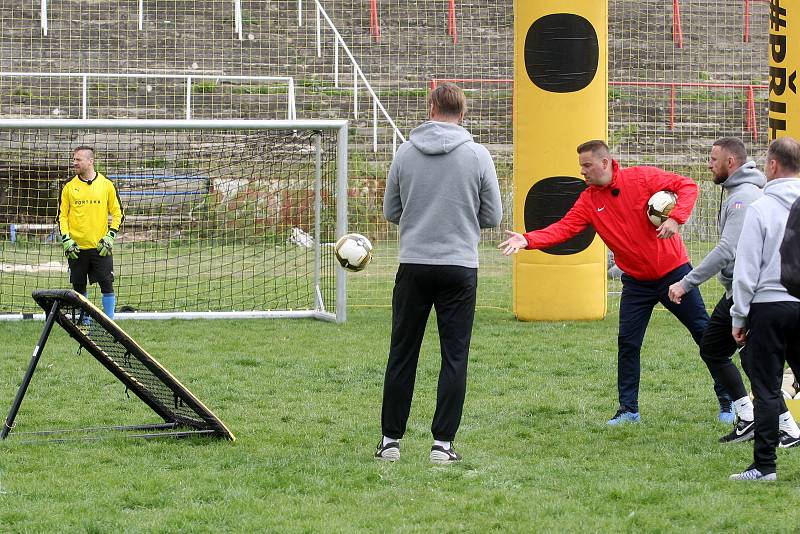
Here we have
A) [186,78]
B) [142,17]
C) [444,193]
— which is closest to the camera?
[444,193]

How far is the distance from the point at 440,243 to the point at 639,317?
1943mm

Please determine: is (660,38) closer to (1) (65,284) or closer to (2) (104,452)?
(1) (65,284)

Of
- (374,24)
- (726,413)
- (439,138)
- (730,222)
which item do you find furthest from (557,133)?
(374,24)

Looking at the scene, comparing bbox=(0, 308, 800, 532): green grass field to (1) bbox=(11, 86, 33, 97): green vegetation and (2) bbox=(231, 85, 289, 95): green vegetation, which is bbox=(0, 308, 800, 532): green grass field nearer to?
(1) bbox=(11, 86, 33, 97): green vegetation

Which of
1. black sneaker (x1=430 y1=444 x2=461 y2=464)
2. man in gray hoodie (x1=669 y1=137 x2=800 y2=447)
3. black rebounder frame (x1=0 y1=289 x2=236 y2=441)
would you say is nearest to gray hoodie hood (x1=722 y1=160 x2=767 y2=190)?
man in gray hoodie (x1=669 y1=137 x2=800 y2=447)

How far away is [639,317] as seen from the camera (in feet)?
23.1

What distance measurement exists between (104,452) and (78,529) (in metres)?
1.46

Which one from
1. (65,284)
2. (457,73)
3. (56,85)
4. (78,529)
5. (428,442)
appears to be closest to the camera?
(78,529)

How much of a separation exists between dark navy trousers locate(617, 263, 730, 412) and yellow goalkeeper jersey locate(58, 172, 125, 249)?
6.22 m

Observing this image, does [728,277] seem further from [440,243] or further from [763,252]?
[440,243]

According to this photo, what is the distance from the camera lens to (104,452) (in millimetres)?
6090

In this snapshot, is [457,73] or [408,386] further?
[457,73]

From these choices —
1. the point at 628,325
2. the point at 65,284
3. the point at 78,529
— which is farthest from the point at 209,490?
the point at 65,284

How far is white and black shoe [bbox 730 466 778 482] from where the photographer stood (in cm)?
540
